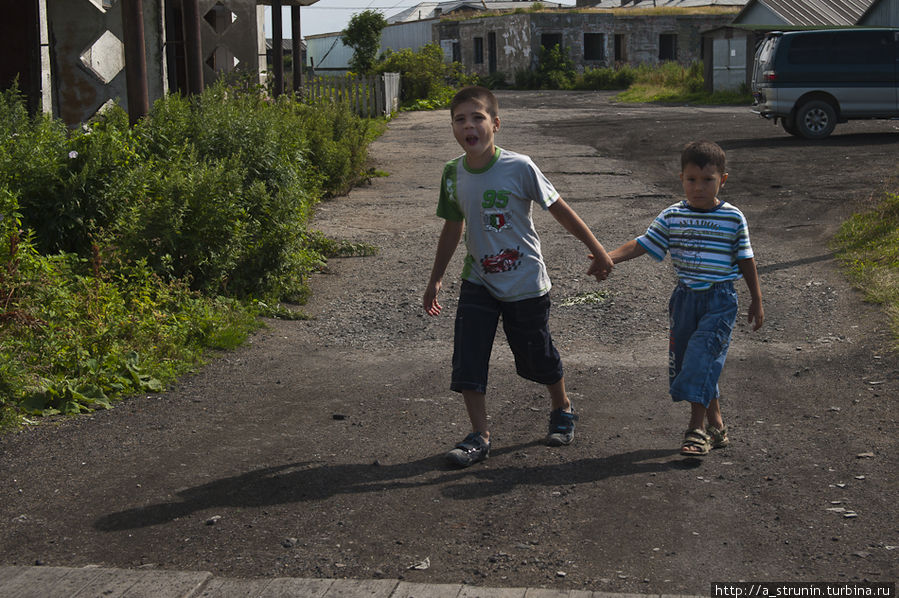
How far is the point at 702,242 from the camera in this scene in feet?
14.3

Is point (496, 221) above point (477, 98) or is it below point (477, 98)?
below

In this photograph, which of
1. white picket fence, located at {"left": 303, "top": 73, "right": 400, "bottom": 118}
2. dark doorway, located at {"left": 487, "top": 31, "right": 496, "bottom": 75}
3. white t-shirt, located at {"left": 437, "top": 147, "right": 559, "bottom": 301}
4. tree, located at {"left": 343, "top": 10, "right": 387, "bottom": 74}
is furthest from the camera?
dark doorway, located at {"left": 487, "top": 31, "right": 496, "bottom": 75}

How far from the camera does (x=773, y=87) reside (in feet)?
63.6

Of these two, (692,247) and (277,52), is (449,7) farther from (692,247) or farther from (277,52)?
(692,247)

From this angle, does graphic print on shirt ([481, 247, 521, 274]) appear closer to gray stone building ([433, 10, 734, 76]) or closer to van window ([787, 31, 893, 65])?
van window ([787, 31, 893, 65])

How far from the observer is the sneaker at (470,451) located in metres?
4.25

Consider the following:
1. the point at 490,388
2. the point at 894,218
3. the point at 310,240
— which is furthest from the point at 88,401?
the point at 894,218

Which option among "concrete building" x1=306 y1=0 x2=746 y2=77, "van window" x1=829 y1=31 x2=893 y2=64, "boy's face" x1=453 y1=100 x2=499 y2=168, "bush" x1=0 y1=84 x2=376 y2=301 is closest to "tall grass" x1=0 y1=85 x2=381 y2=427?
"bush" x1=0 y1=84 x2=376 y2=301

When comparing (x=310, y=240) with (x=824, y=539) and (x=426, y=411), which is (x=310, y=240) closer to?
(x=426, y=411)

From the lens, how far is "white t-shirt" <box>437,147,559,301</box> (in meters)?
4.35

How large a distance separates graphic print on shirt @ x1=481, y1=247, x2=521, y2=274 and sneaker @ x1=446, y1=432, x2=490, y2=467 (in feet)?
2.49

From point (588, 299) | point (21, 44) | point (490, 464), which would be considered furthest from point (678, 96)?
point (490, 464)

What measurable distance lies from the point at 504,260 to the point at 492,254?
61 mm

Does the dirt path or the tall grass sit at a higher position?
the tall grass
